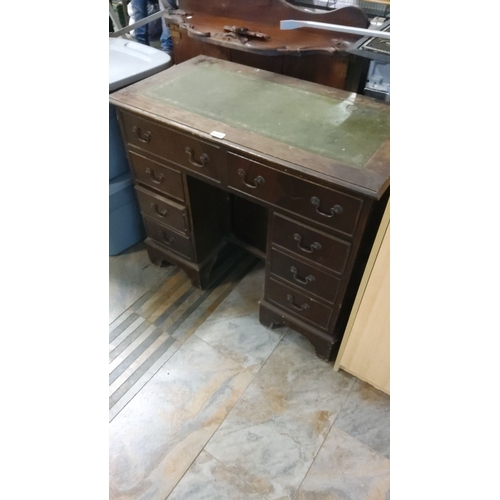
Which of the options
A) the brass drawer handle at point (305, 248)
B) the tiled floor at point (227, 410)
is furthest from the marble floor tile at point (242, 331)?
the brass drawer handle at point (305, 248)

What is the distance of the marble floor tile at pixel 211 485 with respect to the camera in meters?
1.02

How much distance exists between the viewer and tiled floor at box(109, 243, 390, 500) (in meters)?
1.05

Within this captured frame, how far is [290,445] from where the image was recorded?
1.12 metres

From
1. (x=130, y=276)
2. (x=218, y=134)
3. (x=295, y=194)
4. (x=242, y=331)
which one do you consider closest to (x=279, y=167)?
(x=295, y=194)

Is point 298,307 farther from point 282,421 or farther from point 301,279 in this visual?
point 282,421

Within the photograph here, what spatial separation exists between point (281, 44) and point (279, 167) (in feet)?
1.95

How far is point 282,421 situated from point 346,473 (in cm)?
22

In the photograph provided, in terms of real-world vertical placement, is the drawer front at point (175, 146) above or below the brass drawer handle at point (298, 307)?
above

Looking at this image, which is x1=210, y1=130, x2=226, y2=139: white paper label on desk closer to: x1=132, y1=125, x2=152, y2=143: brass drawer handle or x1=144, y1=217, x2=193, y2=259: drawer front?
x1=132, y1=125, x2=152, y2=143: brass drawer handle

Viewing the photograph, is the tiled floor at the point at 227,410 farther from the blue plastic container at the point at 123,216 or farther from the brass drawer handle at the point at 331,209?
the brass drawer handle at the point at 331,209

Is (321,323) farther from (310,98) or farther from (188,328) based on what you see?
(310,98)

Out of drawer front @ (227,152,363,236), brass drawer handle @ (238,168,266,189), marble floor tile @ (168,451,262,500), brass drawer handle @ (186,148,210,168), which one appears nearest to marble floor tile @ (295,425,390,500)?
marble floor tile @ (168,451,262,500)

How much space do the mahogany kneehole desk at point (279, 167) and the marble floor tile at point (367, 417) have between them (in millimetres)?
160

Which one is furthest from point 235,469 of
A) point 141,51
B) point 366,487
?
point 141,51
